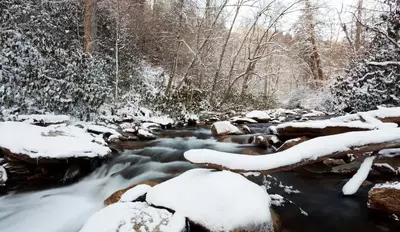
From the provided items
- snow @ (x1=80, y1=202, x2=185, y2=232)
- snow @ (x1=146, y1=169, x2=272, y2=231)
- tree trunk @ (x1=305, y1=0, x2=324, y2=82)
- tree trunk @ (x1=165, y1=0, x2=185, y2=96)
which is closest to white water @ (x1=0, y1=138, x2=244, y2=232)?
snow @ (x1=80, y1=202, x2=185, y2=232)

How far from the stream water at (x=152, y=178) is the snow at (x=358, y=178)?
4.0 inches

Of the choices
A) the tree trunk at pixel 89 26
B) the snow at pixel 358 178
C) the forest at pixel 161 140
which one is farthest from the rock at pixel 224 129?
the tree trunk at pixel 89 26

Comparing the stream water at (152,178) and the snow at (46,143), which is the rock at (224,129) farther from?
the snow at (46,143)

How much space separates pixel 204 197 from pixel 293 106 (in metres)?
18.2

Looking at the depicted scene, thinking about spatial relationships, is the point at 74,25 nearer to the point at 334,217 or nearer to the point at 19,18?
the point at 19,18

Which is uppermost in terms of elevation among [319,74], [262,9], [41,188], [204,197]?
[262,9]

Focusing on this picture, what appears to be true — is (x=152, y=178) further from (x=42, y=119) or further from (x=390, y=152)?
(x=390, y=152)

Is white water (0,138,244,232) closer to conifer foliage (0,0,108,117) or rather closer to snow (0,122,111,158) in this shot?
snow (0,122,111,158)

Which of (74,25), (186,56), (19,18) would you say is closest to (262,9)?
(186,56)

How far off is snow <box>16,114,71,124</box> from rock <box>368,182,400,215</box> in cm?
648

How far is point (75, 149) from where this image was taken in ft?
14.6

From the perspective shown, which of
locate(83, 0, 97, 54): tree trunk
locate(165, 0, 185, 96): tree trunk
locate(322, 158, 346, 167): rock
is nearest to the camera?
locate(322, 158, 346, 167): rock

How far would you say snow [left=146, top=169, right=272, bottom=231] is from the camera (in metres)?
2.43

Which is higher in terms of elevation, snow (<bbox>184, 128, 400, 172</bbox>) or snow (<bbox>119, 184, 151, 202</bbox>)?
snow (<bbox>184, 128, 400, 172</bbox>)
